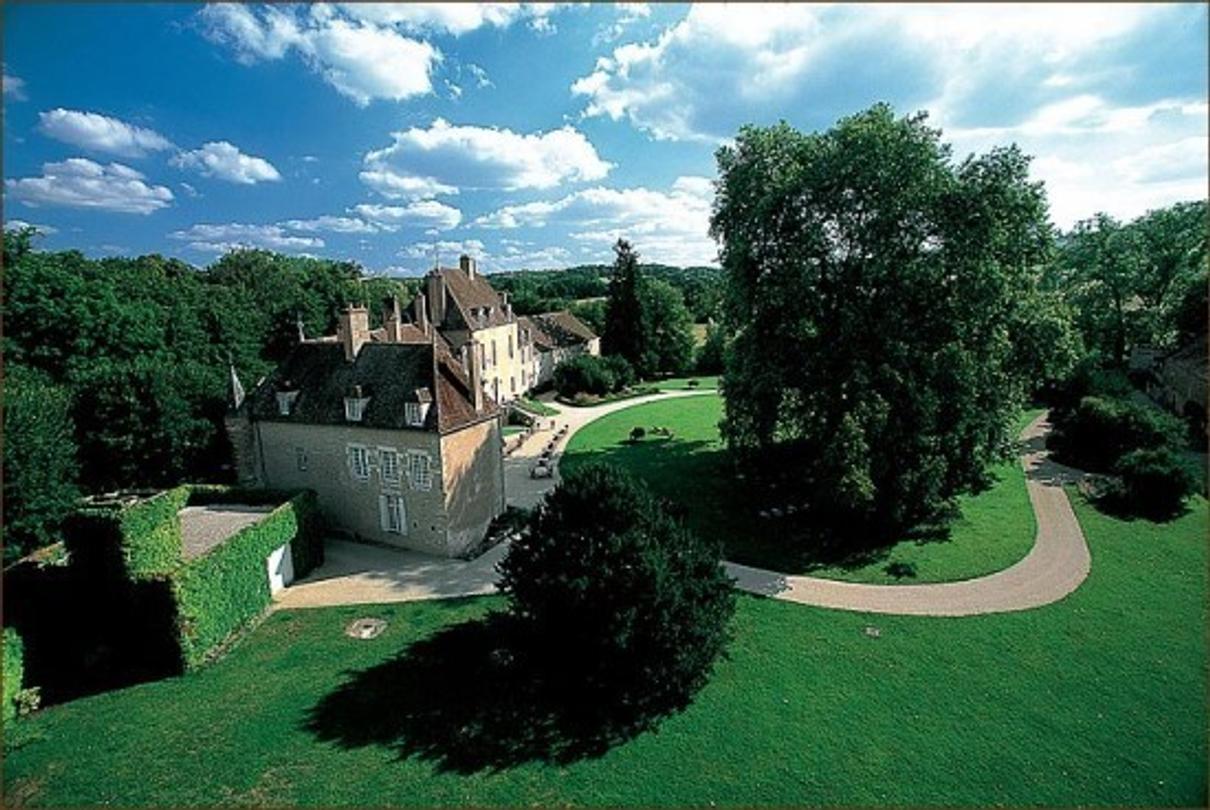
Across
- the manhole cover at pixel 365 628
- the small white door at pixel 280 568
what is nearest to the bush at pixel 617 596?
the manhole cover at pixel 365 628

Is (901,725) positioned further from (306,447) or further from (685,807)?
(306,447)

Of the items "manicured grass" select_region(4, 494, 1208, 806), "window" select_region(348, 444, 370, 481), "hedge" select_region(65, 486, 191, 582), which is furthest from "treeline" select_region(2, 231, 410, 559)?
"manicured grass" select_region(4, 494, 1208, 806)

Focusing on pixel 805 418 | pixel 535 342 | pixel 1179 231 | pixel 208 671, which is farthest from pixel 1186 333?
pixel 208 671

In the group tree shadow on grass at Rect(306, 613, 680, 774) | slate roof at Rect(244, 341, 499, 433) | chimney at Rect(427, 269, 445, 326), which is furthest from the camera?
chimney at Rect(427, 269, 445, 326)

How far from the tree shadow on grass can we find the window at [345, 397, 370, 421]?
10601 millimetres

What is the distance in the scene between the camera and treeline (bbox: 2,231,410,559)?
2194cm

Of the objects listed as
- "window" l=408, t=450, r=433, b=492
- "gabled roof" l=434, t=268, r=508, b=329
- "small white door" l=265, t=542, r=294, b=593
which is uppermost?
"gabled roof" l=434, t=268, r=508, b=329

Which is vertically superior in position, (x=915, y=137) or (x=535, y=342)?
(x=915, y=137)

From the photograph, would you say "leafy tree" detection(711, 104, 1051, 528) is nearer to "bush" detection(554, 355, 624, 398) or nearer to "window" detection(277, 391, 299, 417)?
"window" detection(277, 391, 299, 417)

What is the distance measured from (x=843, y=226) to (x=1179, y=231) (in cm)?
4325

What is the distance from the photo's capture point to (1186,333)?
46594 millimetres

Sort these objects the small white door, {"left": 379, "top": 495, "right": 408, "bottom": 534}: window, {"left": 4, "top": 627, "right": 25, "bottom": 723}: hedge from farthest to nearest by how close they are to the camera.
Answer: {"left": 379, "top": 495, "right": 408, "bottom": 534}: window → the small white door → {"left": 4, "top": 627, "right": 25, "bottom": 723}: hedge

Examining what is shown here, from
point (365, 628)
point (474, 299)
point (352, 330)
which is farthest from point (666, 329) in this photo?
point (365, 628)

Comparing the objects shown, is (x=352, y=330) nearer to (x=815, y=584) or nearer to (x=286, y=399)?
(x=286, y=399)
